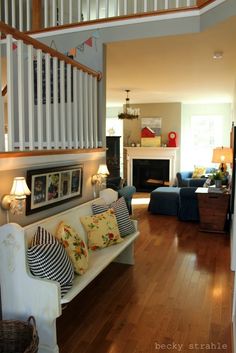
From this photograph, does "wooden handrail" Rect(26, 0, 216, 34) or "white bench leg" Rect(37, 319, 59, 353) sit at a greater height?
"wooden handrail" Rect(26, 0, 216, 34)

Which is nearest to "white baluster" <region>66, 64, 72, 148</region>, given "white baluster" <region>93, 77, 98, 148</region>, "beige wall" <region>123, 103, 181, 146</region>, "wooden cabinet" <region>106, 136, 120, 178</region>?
"white baluster" <region>93, 77, 98, 148</region>

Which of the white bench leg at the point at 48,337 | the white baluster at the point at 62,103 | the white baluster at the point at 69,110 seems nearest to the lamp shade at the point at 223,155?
the white baluster at the point at 69,110

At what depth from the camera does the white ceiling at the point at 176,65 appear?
358 centimetres

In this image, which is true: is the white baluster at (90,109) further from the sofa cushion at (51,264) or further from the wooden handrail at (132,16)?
the sofa cushion at (51,264)

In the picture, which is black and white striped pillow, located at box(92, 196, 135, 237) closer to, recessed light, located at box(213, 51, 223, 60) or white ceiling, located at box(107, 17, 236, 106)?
white ceiling, located at box(107, 17, 236, 106)

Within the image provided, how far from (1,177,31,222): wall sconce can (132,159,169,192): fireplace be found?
6948 mm

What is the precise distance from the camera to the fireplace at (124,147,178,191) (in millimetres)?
9039

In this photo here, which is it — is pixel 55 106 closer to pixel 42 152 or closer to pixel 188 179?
pixel 42 152

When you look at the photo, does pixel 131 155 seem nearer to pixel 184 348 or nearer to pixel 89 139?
pixel 89 139

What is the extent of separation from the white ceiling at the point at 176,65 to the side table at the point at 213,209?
1.99 meters

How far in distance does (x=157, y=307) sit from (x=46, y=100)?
86.2 inches

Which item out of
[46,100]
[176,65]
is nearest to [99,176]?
[46,100]

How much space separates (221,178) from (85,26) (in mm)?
3307

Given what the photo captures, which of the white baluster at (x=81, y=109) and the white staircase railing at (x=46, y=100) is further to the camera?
the white baluster at (x=81, y=109)
